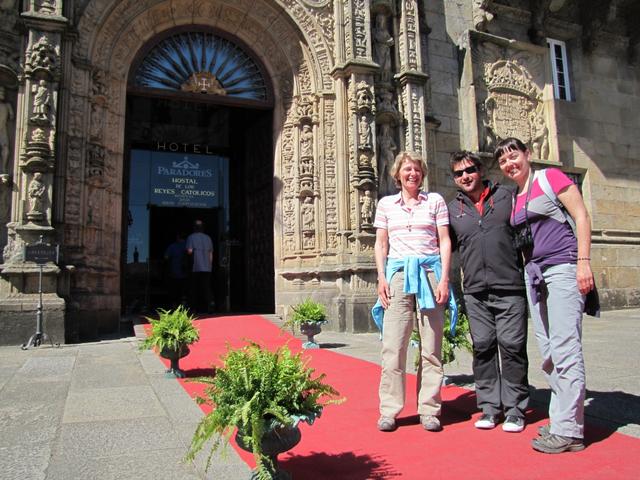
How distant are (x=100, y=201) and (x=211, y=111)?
6451 mm

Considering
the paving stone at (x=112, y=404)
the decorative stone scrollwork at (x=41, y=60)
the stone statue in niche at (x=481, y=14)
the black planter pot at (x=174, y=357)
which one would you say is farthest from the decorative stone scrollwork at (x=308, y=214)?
the stone statue in niche at (x=481, y=14)

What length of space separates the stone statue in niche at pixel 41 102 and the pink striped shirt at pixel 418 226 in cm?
716

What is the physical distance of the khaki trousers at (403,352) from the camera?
364 centimetres

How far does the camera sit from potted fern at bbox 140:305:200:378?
5.48m

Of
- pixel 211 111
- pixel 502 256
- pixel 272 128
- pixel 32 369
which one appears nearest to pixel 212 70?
pixel 272 128

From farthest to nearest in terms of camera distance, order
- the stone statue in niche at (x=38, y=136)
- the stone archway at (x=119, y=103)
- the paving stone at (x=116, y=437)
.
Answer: the stone archway at (x=119, y=103), the stone statue in niche at (x=38, y=136), the paving stone at (x=116, y=437)

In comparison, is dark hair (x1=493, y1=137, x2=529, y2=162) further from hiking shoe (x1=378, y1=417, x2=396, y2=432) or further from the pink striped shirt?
hiking shoe (x1=378, y1=417, x2=396, y2=432)

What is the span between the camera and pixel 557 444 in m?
3.08

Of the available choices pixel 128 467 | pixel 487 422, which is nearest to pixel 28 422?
pixel 128 467

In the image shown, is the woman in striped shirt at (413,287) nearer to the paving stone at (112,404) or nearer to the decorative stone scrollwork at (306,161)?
the paving stone at (112,404)

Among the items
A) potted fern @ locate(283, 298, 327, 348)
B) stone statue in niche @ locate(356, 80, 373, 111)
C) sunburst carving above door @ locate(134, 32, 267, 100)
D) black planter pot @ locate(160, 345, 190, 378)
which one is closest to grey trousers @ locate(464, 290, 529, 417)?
black planter pot @ locate(160, 345, 190, 378)

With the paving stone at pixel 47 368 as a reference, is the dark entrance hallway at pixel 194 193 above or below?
above

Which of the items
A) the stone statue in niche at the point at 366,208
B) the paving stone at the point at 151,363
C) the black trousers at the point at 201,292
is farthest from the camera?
the black trousers at the point at 201,292

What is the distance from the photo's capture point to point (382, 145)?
11078mm
